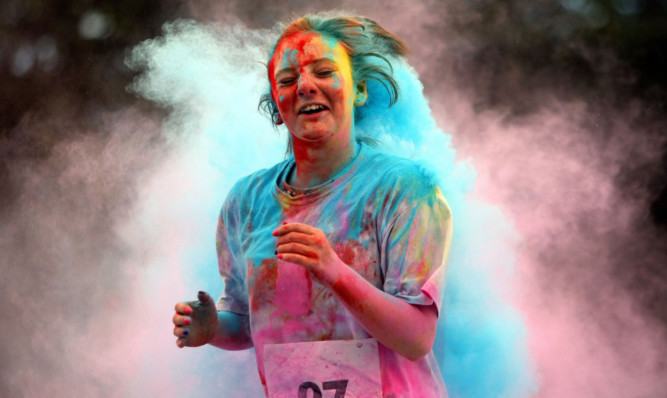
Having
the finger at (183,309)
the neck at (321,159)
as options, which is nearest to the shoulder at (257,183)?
the neck at (321,159)

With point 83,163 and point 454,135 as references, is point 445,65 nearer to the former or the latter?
point 454,135

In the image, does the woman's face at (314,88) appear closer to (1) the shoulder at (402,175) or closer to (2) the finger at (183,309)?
(1) the shoulder at (402,175)

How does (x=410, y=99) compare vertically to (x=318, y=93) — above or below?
above

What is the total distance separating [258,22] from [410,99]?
92 centimetres

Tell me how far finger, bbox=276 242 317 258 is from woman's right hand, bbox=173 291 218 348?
1.11 ft

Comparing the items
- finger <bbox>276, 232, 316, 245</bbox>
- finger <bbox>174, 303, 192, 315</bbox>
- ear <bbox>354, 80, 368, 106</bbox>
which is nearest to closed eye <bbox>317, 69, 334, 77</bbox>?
ear <bbox>354, 80, 368, 106</bbox>

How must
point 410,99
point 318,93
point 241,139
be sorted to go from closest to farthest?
point 318,93
point 410,99
point 241,139

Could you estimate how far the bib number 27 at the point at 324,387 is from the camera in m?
1.65

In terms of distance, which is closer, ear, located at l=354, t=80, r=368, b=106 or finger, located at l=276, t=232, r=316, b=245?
finger, located at l=276, t=232, r=316, b=245

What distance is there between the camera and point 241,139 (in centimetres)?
234

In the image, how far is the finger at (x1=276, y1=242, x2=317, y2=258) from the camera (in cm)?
147

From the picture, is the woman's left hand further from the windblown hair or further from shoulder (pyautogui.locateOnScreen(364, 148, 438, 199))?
the windblown hair

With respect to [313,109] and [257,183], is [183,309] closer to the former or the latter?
[257,183]

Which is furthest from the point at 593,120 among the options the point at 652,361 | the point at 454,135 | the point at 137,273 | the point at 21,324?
the point at 21,324
